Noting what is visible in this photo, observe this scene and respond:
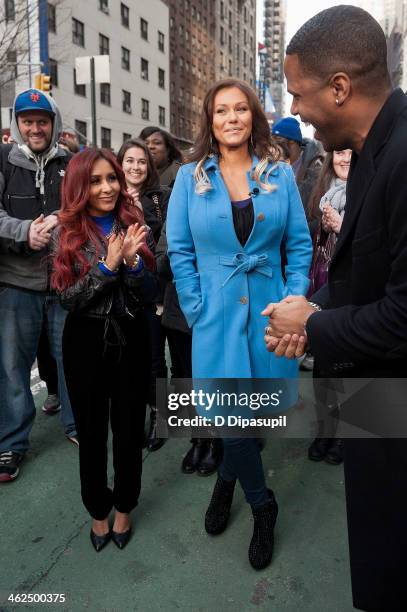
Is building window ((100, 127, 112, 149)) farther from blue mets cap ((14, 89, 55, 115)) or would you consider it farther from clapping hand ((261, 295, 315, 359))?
clapping hand ((261, 295, 315, 359))

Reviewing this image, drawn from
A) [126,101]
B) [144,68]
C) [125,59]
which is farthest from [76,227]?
[144,68]

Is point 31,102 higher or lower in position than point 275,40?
lower

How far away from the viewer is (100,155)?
2695mm

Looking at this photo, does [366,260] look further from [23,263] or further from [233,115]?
[23,263]

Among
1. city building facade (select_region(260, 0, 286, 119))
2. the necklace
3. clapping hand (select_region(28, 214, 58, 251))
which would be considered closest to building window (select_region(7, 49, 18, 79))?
clapping hand (select_region(28, 214, 58, 251))

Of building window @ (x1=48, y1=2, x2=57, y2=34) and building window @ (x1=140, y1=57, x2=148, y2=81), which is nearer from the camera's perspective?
building window @ (x1=48, y1=2, x2=57, y2=34)

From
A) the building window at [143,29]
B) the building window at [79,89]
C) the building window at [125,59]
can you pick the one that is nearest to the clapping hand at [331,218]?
the building window at [79,89]

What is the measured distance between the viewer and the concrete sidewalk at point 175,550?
2.29 metres

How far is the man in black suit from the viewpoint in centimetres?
127

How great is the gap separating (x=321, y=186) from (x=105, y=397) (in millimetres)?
2285

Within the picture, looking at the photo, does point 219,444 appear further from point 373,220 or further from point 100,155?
point 373,220

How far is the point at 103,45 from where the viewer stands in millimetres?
33156

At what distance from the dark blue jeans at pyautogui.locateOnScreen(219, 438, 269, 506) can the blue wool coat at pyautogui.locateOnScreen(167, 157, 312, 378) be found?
0.35 meters

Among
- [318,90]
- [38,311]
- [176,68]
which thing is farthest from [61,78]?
[318,90]
